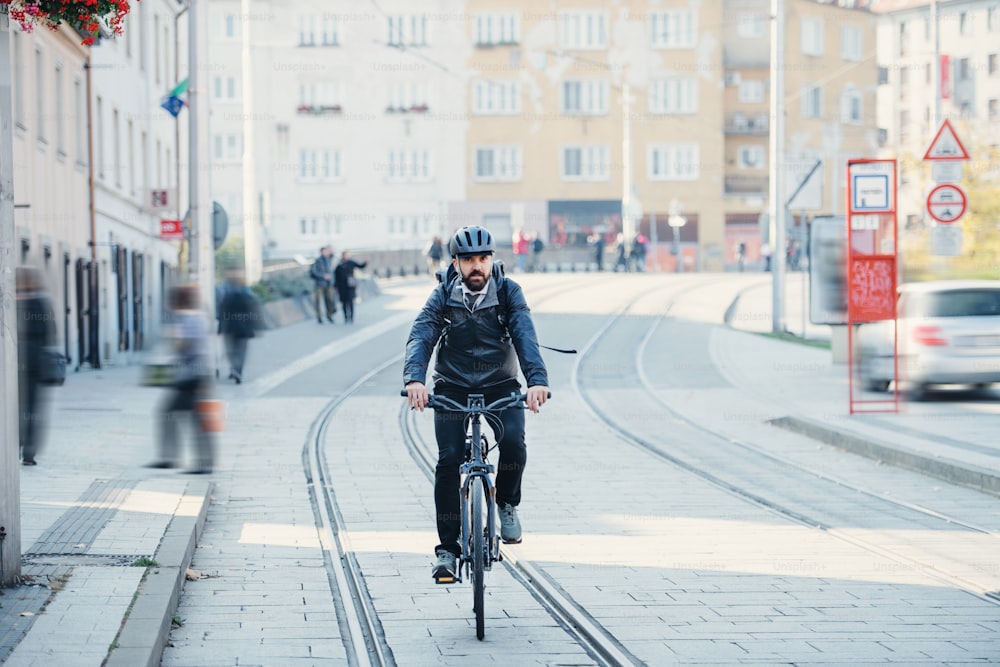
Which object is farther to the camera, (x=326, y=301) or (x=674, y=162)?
(x=674, y=162)

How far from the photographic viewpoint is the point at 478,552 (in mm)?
7277

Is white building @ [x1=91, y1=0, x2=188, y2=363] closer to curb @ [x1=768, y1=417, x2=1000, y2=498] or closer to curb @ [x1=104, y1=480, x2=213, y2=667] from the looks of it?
curb @ [x1=768, y1=417, x2=1000, y2=498]

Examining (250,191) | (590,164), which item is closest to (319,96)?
(590,164)

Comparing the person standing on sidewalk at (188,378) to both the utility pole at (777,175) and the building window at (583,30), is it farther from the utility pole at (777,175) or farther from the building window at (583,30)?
the building window at (583,30)

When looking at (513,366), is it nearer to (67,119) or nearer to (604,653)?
(604,653)

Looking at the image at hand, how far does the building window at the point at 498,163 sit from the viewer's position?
7694 centimetres

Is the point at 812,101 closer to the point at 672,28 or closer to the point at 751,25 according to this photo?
the point at 751,25

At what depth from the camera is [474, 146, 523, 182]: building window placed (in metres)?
76.9

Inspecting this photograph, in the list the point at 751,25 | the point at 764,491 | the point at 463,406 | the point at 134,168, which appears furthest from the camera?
the point at 751,25

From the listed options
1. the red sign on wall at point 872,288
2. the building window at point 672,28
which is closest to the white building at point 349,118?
the building window at point 672,28

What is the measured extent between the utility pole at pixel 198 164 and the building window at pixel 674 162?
53.0 metres

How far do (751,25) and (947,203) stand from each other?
61.9 m

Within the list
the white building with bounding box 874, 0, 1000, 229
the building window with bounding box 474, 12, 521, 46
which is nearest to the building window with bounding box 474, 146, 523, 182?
the building window with bounding box 474, 12, 521, 46

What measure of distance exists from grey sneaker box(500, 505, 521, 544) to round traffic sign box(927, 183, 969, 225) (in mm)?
12269
